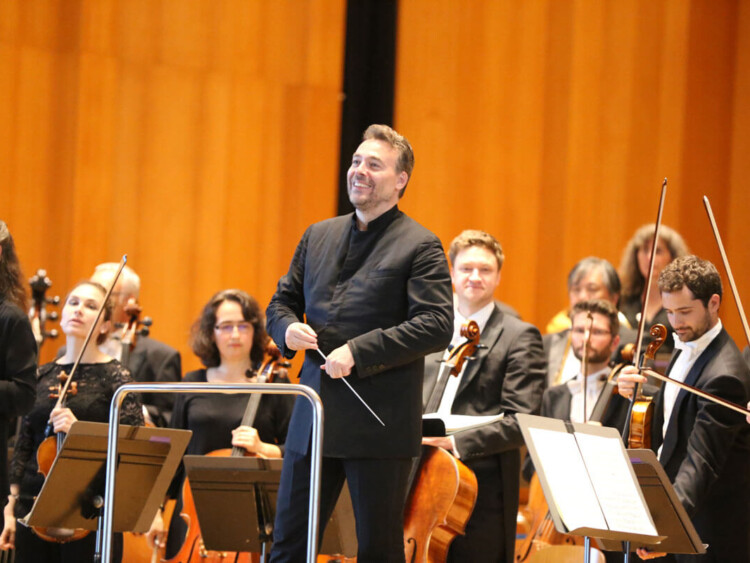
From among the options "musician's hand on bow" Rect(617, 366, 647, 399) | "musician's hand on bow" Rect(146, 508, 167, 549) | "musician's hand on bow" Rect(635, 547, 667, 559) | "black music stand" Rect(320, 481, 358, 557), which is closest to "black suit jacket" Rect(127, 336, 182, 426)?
"musician's hand on bow" Rect(146, 508, 167, 549)

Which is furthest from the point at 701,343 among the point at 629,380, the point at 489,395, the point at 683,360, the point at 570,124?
the point at 570,124

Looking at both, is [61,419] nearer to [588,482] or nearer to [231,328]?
[231,328]

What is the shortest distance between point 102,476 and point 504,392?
4.09ft

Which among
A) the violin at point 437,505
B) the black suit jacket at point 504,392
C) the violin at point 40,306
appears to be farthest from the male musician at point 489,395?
the violin at point 40,306

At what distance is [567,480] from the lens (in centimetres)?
258

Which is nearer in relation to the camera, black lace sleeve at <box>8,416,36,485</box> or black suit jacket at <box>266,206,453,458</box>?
black suit jacket at <box>266,206,453,458</box>

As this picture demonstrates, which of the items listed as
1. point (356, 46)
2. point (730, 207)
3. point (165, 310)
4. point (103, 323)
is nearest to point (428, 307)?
point (103, 323)

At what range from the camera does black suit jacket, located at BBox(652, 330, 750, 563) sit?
2875 millimetres

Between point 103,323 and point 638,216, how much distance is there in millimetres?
3689

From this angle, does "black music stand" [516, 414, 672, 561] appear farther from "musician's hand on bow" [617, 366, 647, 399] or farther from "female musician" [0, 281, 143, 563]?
"female musician" [0, 281, 143, 563]

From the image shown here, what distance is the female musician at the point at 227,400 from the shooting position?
360cm

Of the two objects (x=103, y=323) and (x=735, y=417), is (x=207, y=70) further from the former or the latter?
(x=735, y=417)

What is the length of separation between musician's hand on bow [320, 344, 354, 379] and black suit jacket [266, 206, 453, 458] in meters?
0.01

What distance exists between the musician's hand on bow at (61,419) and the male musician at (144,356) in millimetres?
717
